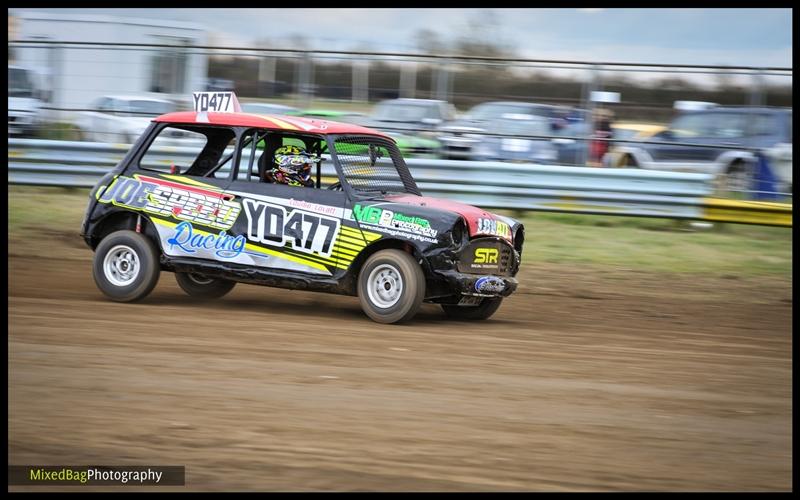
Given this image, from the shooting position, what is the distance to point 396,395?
19.6 ft

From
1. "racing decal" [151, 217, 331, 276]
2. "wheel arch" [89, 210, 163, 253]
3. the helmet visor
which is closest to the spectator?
the helmet visor

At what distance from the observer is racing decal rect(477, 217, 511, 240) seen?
28.1 ft

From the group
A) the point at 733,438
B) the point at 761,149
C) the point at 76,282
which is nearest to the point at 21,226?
the point at 76,282

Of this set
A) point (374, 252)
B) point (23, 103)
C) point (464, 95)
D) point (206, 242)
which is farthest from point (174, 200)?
point (23, 103)

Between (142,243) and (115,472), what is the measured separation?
4.78 metres

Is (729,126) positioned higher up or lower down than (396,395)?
higher up

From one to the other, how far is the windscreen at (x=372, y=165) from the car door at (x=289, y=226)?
0.31 metres

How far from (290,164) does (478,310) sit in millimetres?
2132

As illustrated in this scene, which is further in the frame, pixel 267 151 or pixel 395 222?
pixel 267 151

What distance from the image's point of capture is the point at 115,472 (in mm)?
4457

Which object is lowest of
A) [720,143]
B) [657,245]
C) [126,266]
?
[126,266]

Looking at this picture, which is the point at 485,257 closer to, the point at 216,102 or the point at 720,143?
the point at 216,102

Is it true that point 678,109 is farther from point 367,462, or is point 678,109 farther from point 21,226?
point 367,462

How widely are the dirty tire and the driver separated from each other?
49.7 inches
